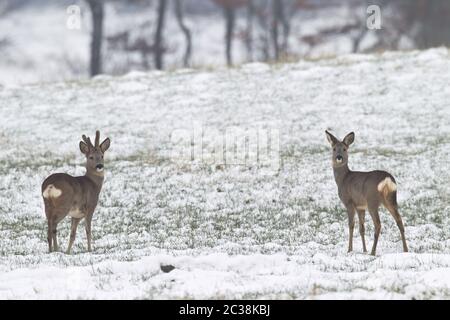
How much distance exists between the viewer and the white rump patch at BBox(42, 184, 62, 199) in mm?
10508

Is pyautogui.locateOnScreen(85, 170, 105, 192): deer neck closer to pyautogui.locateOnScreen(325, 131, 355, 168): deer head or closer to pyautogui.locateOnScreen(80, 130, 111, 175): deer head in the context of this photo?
pyautogui.locateOnScreen(80, 130, 111, 175): deer head

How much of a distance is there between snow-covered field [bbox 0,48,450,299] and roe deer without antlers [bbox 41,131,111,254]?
1.46ft

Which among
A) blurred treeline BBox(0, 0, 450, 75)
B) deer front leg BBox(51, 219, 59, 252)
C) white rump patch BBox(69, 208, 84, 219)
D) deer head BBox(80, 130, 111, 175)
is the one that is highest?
blurred treeline BBox(0, 0, 450, 75)

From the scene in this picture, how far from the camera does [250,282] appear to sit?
827cm

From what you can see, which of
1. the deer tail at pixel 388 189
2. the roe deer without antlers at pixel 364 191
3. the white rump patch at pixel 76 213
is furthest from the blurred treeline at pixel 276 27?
the deer tail at pixel 388 189

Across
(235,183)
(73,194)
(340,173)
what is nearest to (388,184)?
(340,173)

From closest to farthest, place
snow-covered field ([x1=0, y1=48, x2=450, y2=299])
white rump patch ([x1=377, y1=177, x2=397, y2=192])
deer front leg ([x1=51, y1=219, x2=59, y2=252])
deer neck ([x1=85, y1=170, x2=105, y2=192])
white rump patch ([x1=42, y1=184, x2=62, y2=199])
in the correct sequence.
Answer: snow-covered field ([x1=0, y1=48, x2=450, y2=299]) → white rump patch ([x1=377, y1=177, x2=397, y2=192]) → white rump patch ([x1=42, y1=184, x2=62, y2=199]) → deer front leg ([x1=51, y1=219, x2=59, y2=252]) → deer neck ([x1=85, y1=170, x2=105, y2=192])

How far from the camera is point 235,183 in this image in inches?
666

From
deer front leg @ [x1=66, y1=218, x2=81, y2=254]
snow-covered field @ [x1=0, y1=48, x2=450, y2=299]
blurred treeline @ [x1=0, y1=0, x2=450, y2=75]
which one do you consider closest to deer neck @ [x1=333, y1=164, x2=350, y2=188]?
snow-covered field @ [x1=0, y1=48, x2=450, y2=299]

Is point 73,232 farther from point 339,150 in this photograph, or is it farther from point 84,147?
point 339,150

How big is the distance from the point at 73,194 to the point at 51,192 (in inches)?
14.7
